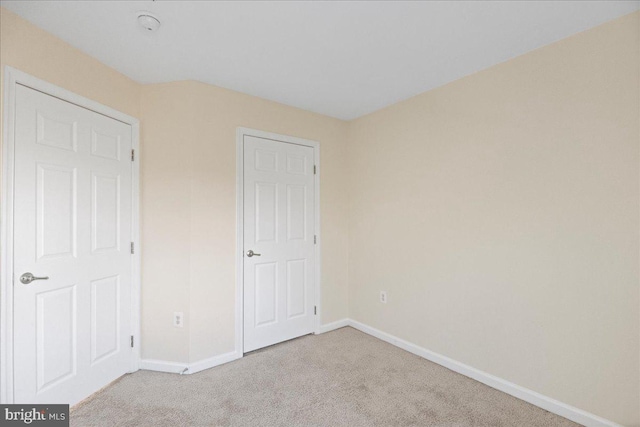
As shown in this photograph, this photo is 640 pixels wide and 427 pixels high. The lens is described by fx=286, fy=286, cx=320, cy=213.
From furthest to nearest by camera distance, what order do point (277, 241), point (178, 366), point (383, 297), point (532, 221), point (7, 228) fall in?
1. point (383, 297)
2. point (277, 241)
3. point (178, 366)
4. point (532, 221)
5. point (7, 228)

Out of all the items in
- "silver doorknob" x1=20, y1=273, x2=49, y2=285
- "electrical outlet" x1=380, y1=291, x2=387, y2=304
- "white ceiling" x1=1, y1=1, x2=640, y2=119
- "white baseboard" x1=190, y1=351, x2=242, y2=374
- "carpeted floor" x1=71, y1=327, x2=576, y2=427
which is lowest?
"carpeted floor" x1=71, y1=327, x2=576, y2=427

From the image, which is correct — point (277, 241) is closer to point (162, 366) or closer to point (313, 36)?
point (162, 366)

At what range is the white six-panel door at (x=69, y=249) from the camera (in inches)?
65.9

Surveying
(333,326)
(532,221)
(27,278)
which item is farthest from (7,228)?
(532,221)

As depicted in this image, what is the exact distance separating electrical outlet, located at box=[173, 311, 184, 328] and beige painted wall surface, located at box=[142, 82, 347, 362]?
34mm

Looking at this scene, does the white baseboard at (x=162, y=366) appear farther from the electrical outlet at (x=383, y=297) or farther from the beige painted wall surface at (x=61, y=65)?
the beige painted wall surface at (x=61, y=65)

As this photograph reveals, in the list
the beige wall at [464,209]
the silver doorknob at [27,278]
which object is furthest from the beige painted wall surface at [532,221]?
the silver doorknob at [27,278]

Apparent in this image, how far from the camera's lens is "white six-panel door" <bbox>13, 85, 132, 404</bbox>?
1.67m

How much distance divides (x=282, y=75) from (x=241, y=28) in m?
0.61

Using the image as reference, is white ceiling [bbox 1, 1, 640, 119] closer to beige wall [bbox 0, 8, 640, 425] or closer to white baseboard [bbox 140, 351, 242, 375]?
beige wall [bbox 0, 8, 640, 425]

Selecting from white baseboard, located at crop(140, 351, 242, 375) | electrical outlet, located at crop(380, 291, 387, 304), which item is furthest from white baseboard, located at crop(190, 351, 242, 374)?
electrical outlet, located at crop(380, 291, 387, 304)

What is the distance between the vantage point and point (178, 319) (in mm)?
2393

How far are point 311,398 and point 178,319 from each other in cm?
126

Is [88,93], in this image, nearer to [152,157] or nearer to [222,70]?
[152,157]
